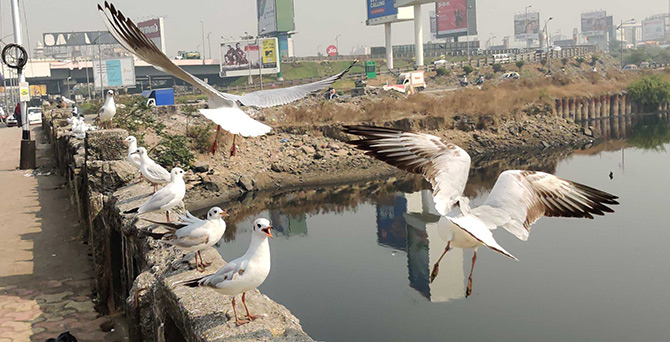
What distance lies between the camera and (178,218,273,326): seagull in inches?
192

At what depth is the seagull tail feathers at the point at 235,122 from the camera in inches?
289

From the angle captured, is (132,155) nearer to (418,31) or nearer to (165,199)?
(165,199)

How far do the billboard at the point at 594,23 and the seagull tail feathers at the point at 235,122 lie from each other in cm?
17728

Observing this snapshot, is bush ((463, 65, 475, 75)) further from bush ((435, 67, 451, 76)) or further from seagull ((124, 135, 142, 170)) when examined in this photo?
seagull ((124, 135, 142, 170))

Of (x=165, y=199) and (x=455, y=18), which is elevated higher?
(x=455, y=18)

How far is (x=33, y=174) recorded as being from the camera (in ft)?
64.4

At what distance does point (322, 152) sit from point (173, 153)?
7909 mm

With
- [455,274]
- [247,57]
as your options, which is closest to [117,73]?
[247,57]

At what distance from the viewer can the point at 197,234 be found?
633 cm

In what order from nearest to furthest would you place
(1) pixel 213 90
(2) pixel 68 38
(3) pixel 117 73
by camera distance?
(1) pixel 213 90
(3) pixel 117 73
(2) pixel 68 38

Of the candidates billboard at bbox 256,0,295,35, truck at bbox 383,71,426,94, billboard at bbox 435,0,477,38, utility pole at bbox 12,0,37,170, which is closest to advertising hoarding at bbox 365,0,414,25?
truck at bbox 383,71,426,94

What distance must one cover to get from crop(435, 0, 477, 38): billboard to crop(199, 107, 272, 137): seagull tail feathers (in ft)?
334

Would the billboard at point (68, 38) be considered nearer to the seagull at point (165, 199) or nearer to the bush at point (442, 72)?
the bush at point (442, 72)

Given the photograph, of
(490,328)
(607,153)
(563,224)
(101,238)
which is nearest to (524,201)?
(101,238)
